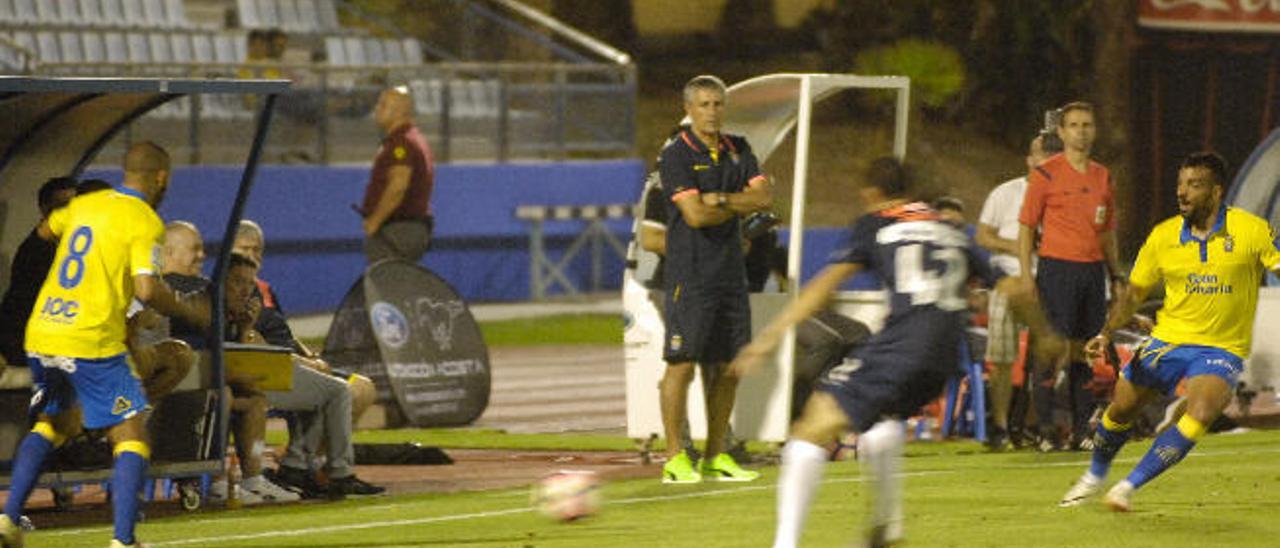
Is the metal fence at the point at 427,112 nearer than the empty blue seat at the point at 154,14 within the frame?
Yes

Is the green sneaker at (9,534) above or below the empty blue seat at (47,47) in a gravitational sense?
below

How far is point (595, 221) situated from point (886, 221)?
65.4 ft

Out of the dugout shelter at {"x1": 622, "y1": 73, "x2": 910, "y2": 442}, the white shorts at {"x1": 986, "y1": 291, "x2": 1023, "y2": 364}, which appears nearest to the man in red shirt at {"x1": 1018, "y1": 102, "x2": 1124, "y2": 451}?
the white shorts at {"x1": 986, "y1": 291, "x2": 1023, "y2": 364}

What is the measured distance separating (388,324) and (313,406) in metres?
3.71

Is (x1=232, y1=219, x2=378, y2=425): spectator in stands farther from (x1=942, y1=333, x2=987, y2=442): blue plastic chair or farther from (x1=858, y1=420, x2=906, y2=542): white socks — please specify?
(x1=858, y1=420, x2=906, y2=542): white socks

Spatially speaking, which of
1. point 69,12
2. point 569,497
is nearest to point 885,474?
point 569,497

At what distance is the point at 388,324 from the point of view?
17.9 metres

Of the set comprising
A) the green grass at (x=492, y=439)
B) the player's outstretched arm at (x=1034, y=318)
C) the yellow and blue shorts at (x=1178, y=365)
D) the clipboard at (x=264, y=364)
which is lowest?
the green grass at (x=492, y=439)

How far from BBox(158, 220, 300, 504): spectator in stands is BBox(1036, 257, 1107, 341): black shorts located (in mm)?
4335

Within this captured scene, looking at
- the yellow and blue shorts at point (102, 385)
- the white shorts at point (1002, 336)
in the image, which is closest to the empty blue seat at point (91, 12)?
the white shorts at point (1002, 336)

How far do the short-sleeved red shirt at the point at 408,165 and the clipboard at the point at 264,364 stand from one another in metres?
4.46

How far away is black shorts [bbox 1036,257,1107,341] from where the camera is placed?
15.5 meters

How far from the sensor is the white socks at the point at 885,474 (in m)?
10.7

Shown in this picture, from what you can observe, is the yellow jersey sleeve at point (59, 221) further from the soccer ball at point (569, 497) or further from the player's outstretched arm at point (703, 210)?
the player's outstretched arm at point (703, 210)
